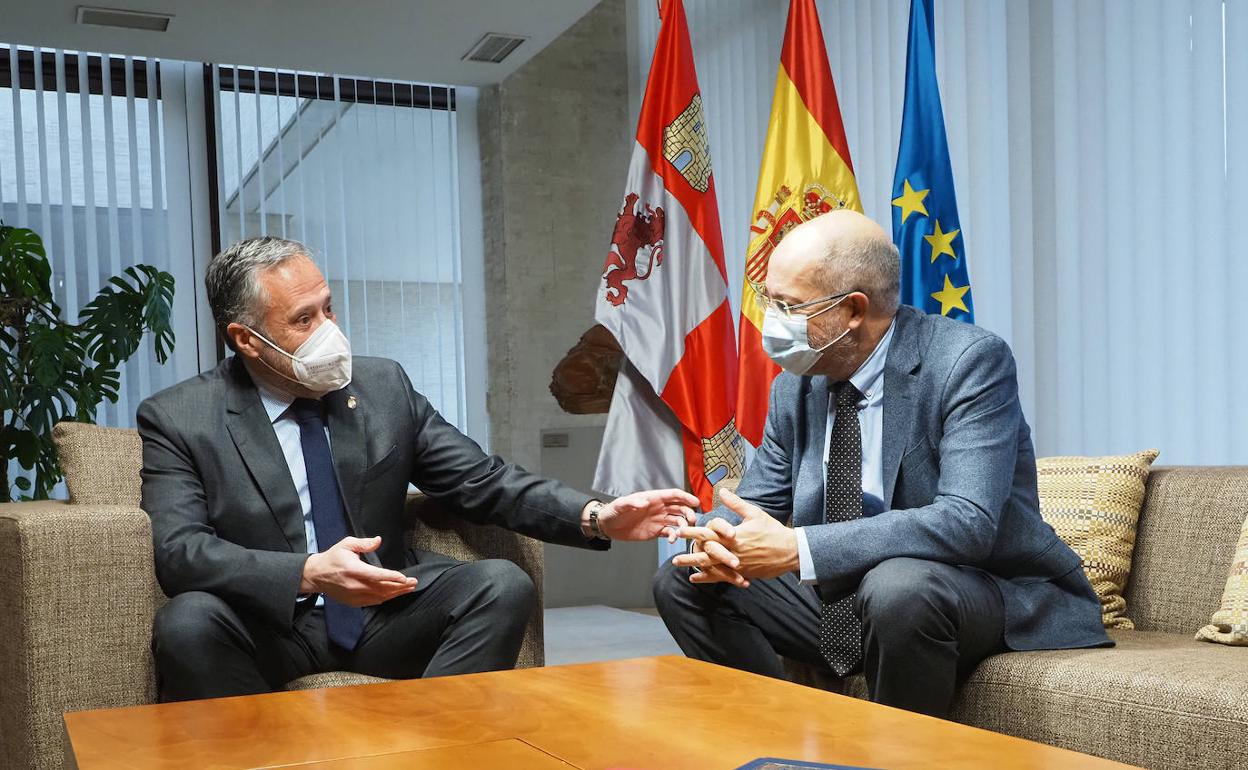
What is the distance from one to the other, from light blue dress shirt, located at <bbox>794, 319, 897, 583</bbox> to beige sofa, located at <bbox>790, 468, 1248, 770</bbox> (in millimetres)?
318

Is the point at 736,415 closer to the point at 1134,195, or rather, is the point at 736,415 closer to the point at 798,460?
the point at 1134,195

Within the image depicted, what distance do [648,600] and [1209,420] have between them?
336 centimetres

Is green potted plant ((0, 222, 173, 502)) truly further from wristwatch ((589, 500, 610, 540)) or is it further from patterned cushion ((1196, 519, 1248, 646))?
patterned cushion ((1196, 519, 1248, 646))

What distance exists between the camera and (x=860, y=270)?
2117 mm

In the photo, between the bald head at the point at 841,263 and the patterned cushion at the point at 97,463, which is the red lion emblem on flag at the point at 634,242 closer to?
the bald head at the point at 841,263

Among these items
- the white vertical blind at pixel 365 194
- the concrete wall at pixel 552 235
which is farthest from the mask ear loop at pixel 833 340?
the white vertical blind at pixel 365 194

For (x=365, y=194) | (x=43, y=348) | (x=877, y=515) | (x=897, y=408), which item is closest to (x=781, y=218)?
(x=897, y=408)

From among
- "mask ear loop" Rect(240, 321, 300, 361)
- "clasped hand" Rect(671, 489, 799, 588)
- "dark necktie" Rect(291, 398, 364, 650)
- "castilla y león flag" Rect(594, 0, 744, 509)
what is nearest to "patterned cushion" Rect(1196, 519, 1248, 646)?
"clasped hand" Rect(671, 489, 799, 588)

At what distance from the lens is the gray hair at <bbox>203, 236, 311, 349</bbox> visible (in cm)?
225

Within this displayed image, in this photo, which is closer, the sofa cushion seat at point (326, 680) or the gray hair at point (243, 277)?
the sofa cushion seat at point (326, 680)

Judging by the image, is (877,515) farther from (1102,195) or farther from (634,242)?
(634,242)

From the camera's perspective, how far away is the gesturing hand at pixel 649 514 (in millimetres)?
2121

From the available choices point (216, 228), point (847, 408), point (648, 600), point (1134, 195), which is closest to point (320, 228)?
point (216, 228)

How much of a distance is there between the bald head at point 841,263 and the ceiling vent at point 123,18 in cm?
360
